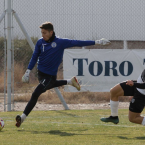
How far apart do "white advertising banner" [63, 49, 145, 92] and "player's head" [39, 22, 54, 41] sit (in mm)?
4194

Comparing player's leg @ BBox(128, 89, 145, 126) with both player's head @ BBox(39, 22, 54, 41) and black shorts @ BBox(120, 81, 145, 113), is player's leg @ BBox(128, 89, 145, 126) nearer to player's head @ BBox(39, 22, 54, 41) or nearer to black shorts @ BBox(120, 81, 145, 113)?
black shorts @ BBox(120, 81, 145, 113)

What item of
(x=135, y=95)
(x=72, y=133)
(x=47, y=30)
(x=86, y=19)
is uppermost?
(x=47, y=30)

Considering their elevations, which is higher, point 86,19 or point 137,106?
point 86,19

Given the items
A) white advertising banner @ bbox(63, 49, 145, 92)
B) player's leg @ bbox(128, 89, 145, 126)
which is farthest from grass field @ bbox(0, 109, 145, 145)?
white advertising banner @ bbox(63, 49, 145, 92)

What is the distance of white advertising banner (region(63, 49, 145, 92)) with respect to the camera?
11922 millimetres

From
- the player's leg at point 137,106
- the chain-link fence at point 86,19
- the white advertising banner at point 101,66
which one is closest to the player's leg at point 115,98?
the player's leg at point 137,106

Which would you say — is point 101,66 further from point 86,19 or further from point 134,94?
point 134,94

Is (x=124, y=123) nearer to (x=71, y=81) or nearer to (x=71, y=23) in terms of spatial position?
(x=71, y=81)

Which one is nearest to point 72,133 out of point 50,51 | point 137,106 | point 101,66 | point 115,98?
point 115,98

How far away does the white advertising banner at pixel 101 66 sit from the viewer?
469 inches

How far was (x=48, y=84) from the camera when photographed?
7.74 metres

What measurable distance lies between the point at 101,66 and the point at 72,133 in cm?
563

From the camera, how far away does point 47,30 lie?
7594 mm

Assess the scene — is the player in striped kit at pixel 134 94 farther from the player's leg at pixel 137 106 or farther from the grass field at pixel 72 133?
the grass field at pixel 72 133
